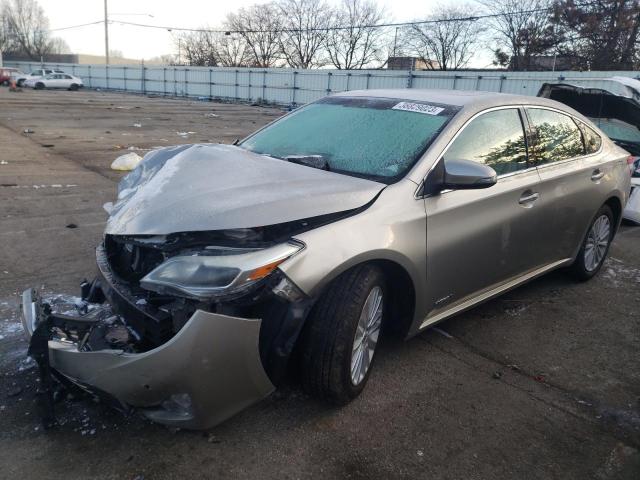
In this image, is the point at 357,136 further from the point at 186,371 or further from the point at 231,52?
the point at 231,52

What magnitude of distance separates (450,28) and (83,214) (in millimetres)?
47051

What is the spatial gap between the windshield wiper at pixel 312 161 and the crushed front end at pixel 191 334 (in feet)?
2.69

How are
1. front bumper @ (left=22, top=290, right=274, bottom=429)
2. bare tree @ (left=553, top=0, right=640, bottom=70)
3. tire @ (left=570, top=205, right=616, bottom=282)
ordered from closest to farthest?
front bumper @ (left=22, top=290, right=274, bottom=429), tire @ (left=570, top=205, right=616, bottom=282), bare tree @ (left=553, top=0, right=640, bottom=70)

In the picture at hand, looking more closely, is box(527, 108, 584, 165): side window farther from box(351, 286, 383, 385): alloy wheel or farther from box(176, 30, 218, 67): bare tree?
box(176, 30, 218, 67): bare tree

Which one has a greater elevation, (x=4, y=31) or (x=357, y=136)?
(x=4, y=31)

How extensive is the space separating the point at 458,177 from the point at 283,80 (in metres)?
30.7

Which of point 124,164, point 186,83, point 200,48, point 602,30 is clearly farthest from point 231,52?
point 124,164

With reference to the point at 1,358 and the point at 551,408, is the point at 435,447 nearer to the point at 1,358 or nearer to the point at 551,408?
the point at 551,408

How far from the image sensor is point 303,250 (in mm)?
2449

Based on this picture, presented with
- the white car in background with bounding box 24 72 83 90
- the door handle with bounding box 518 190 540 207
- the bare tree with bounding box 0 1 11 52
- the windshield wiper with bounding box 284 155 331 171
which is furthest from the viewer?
the bare tree with bounding box 0 1 11 52

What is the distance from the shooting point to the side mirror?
301 centimetres

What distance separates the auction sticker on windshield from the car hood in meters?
0.85

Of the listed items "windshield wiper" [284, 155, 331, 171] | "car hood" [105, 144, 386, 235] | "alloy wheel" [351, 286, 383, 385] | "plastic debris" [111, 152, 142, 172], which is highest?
"windshield wiper" [284, 155, 331, 171]

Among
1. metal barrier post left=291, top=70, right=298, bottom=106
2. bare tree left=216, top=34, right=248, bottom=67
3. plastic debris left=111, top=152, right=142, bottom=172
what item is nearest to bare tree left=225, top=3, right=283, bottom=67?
bare tree left=216, top=34, right=248, bottom=67
